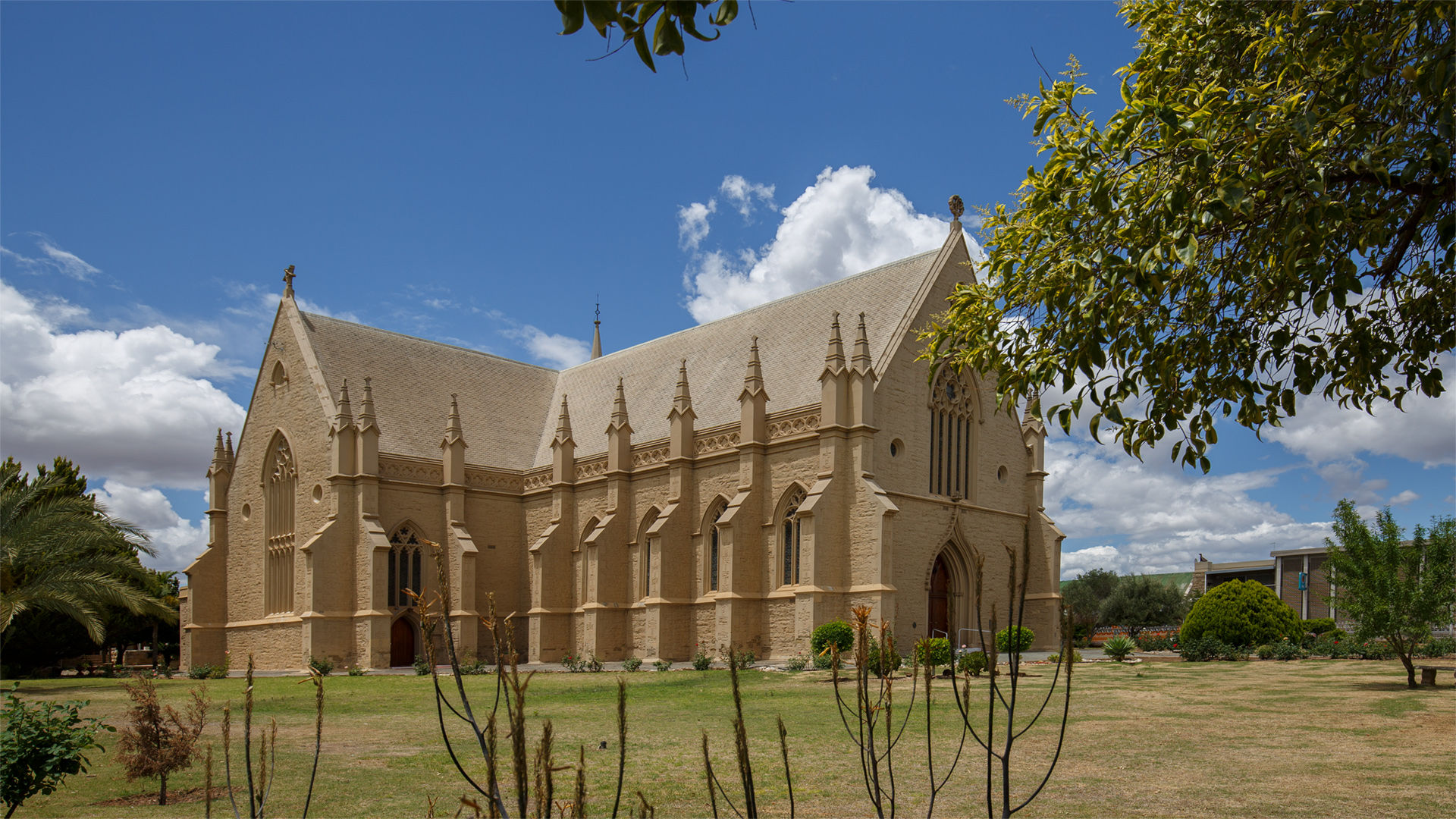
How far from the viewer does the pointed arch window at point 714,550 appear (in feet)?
117

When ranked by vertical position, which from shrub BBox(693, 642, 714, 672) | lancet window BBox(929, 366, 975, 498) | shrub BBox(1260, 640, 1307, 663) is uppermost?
lancet window BBox(929, 366, 975, 498)

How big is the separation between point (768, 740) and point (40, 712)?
8.49 m

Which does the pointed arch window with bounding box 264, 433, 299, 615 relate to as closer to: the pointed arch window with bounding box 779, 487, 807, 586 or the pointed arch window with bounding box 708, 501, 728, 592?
the pointed arch window with bounding box 708, 501, 728, 592

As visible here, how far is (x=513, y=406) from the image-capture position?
4722 cm

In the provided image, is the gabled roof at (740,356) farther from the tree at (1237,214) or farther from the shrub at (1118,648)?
the tree at (1237,214)

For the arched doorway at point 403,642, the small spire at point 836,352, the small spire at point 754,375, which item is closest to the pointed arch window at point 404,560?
the arched doorway at point 403,642

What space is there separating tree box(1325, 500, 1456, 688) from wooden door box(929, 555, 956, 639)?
13627mm

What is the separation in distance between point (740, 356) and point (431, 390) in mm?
14757

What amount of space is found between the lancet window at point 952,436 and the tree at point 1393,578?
13.9 metres

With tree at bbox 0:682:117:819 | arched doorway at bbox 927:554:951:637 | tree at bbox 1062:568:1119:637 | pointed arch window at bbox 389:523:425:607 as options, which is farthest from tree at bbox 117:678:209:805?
tree at bbox 1062:568:1119:637

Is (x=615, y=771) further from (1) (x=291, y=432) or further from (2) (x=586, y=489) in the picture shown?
(1) (x=291, y=432)

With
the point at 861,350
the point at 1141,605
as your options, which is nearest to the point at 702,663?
the point at 861,350

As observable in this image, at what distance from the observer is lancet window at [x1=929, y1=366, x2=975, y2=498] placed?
3438 cm

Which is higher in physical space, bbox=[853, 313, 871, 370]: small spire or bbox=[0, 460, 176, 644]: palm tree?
bbox=[853, 313, 871, 370]: small spire
